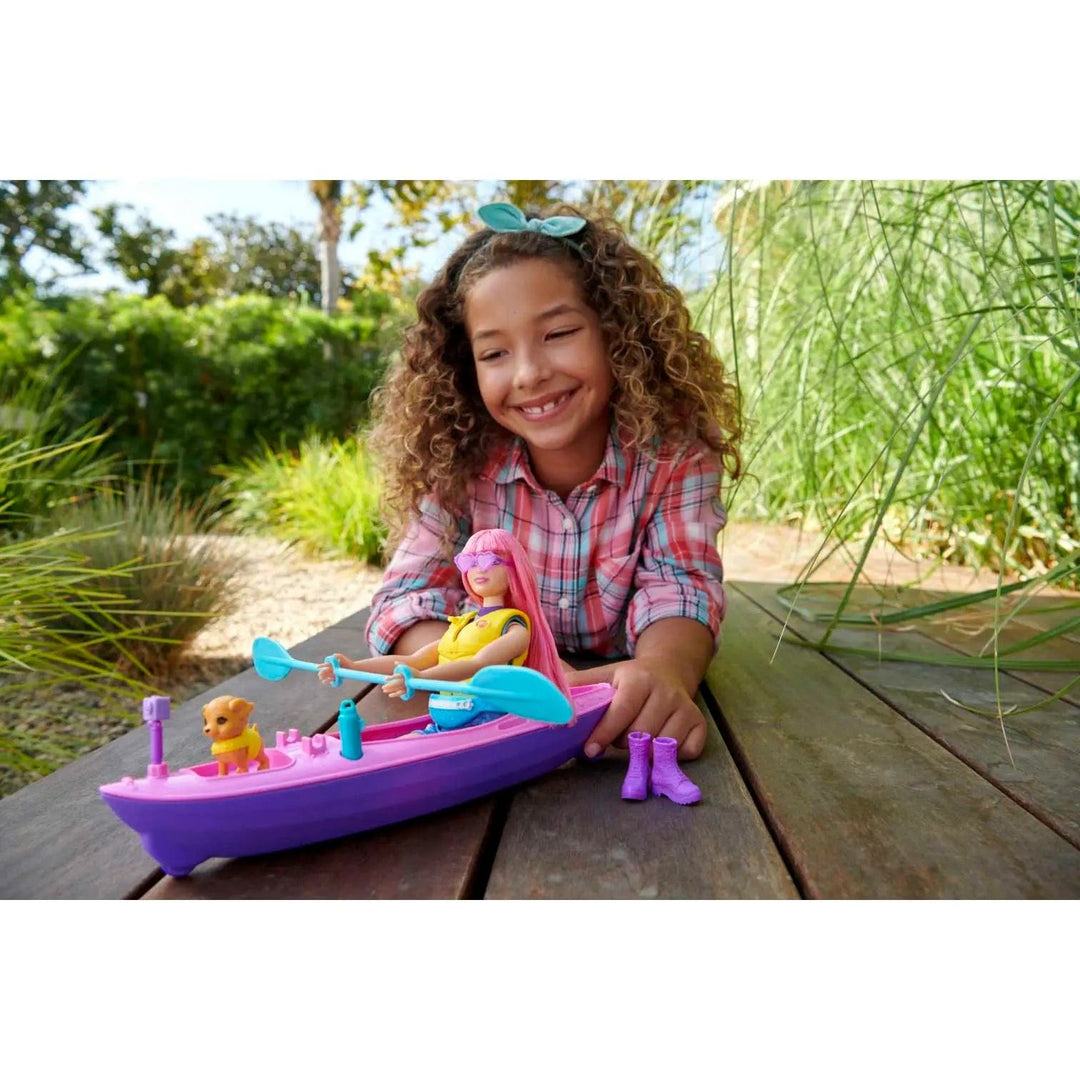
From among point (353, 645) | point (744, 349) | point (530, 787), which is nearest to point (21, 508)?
point (353, 645)

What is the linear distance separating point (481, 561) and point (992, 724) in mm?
890

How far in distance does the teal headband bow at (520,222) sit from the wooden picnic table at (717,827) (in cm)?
84

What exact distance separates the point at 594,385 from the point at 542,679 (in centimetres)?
75

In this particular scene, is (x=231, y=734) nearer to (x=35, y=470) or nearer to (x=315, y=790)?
(x=315, y=790)

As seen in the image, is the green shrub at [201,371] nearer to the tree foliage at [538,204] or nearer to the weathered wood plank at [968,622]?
the tree foliage at [538,204]

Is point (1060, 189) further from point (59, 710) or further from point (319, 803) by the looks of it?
point (59, 710)

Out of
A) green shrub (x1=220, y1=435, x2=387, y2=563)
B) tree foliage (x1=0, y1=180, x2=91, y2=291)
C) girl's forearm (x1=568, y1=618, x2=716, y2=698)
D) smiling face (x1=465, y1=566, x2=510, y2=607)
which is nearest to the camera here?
smiling face (x1=465, y1=566, x2=510, y2=607)

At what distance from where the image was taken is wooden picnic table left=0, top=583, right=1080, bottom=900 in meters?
0.92

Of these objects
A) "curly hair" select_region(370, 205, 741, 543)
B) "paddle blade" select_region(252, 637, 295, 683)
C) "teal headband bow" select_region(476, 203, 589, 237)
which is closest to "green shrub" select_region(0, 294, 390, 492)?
"curly hair" select_region(370, 205, 741, 543)

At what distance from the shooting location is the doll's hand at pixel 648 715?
122 centimetres

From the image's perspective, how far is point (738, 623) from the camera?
2.23 m

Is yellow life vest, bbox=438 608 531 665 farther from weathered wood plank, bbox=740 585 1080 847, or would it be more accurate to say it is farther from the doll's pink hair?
weathered wood plank, bbox=740 585 1080 847

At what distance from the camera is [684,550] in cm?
168

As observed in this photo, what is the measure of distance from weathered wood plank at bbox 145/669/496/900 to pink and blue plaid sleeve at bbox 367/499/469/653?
58cm
